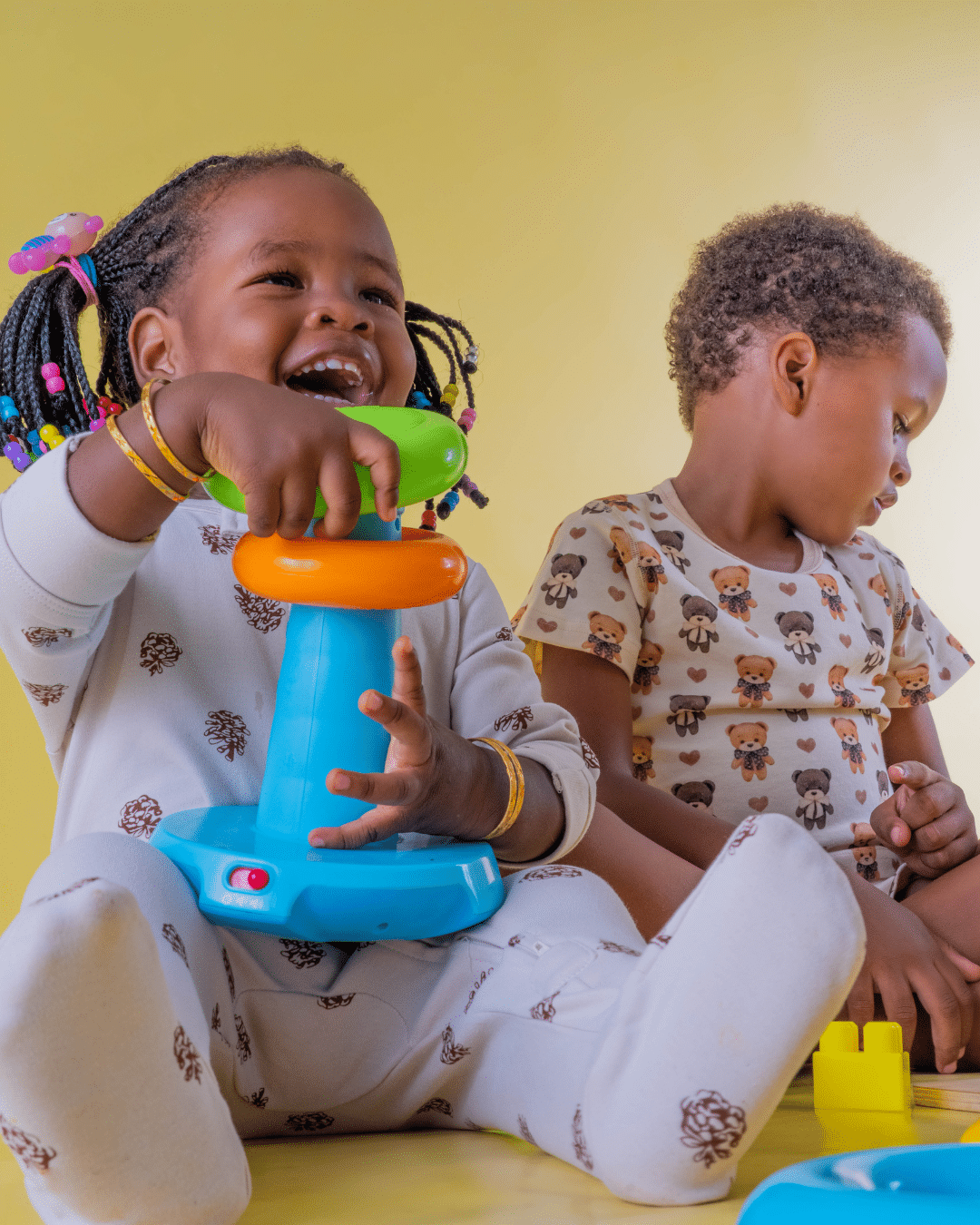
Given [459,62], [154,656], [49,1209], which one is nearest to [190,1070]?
[49,1209]

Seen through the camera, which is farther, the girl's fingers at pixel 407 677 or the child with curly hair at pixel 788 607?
the child with curly hair at pixel 788 607

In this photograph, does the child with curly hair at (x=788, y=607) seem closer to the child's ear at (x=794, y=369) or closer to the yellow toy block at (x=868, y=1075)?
the child's ear at (x=794, y=369)

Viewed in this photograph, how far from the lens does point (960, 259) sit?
200cm

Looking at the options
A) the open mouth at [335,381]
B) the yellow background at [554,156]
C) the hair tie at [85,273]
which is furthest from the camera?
the yellow background at [554,156]

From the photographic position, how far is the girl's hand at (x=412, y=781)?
51cm

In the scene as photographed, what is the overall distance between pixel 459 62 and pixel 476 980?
1336mm

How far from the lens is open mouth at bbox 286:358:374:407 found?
683 mm

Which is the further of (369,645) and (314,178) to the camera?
(314,178)

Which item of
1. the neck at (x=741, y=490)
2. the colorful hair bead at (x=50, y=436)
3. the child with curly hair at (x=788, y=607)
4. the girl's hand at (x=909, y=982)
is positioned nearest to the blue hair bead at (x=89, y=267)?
the colorful hair bead at (x=50, y=436)

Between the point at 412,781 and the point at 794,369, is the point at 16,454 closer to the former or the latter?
the point at 412,781

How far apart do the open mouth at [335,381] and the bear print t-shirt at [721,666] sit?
253 mm

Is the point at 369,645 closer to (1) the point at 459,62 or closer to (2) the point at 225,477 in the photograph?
(2) the point at 225,477

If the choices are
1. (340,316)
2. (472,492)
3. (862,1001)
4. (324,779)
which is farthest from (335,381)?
(862,1001)

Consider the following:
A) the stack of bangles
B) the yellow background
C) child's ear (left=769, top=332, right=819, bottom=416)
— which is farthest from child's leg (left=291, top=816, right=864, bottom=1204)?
the yellow background
